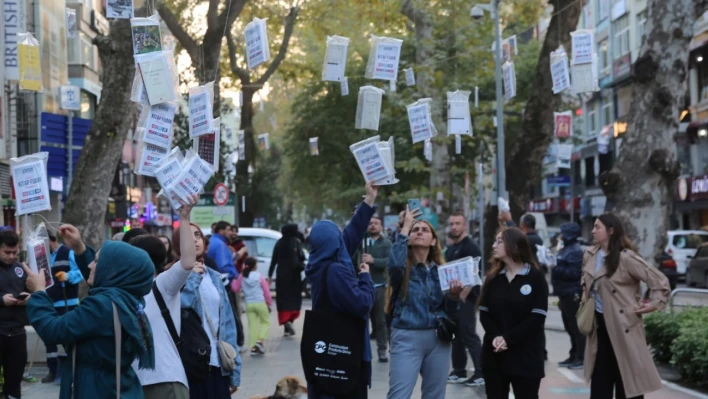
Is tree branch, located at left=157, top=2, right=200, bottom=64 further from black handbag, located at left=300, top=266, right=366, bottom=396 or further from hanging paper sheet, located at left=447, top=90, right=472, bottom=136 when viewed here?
black handbag, located at left=300, top=266, right=366, bottom=396

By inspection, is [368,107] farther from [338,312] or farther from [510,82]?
[338,312]

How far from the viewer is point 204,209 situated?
3375cm

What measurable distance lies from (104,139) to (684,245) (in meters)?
21.0

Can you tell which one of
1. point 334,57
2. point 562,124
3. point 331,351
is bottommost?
point 331,351

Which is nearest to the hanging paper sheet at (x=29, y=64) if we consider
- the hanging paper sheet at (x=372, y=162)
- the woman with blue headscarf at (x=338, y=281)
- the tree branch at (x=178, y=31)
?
the hanging paper sheet at (x=372, y=162)

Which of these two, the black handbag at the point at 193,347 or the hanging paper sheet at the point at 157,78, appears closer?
the black handbag at the point at 193,347

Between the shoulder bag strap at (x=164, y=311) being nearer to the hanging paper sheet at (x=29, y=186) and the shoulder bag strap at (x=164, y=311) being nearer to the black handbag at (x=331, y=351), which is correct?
the black handbag at (x=331, y=351)

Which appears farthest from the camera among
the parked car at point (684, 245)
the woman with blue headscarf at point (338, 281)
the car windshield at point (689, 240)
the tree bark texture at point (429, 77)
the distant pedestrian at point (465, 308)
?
the car windshield at point (689, 240)

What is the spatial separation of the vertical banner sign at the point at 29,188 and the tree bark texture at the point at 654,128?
7876 mm

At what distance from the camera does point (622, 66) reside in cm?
5275

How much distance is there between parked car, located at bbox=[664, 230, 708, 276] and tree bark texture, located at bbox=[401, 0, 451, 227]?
6.59m

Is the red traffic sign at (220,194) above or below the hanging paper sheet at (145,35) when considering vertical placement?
below

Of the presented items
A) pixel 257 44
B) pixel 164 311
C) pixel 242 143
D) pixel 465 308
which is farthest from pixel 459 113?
pixel 242 143

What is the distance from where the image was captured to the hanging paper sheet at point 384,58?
42.3ft
